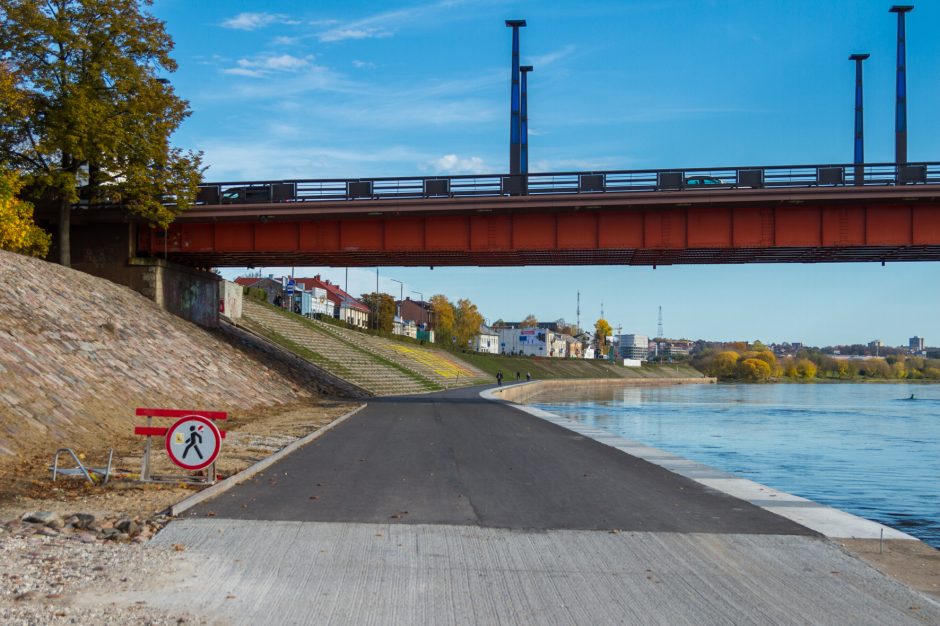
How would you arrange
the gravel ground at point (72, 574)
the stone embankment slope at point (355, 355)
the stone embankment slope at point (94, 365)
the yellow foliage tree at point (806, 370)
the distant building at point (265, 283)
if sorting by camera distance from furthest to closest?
1. the yellow foliage tree at point (806, 370)
2. the distant building at point (265, 283)
3. the stone embankment slope at point (355, 355)
4. the stone embankment slope at point (94, 365)
5. the gravel ground at point (72, 574)

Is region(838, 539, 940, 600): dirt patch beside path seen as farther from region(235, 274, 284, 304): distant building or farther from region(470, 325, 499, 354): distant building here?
region(470, 325, 499, 354): distant building

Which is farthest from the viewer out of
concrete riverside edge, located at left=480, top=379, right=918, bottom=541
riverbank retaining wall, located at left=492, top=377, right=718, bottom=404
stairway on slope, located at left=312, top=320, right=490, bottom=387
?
stairway on slope, located at left=312, top=320, right=490, bottom=387

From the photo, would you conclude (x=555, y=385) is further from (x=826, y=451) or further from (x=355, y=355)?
(x=826, y=451)

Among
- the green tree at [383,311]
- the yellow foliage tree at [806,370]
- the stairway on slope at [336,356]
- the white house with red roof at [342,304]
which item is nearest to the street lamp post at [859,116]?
the stairway on slope at [336,356]

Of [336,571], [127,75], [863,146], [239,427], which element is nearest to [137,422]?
[239,427]

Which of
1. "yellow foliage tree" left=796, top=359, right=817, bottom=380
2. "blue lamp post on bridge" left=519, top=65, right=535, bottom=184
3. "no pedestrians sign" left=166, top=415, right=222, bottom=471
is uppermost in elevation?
"blue lamp post on bridge" left=519, top=65, right=535, bottom=184

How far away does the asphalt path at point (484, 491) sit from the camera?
10.1 meters

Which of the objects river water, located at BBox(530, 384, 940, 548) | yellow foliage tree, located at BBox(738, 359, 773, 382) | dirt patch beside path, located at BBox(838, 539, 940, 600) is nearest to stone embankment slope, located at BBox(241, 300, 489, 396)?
river water, located at BBox(530, 384, 940, 548)

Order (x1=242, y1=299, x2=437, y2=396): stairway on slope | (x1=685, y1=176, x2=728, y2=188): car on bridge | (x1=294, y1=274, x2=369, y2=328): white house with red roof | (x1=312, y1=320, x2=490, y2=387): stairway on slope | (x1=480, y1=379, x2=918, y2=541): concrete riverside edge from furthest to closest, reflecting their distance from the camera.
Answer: (x1=294, y1=274, x2=369, y2=328): white house with red roof → (x1=312, y1=320, x2=490, y2=387): stairway on slope → (x1=242, y1=299, x2=437, y2=396): stairway on slope → (x1=685, y1=176, x2=728, y2=188): car on bridge → (x1=480, y1=379, x2=918, y2=541): concrete riverside edge

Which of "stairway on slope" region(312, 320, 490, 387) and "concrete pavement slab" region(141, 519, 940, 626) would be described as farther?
"stairway on slope" region(312, 320, 490, 387)

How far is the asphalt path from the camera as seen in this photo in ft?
33.1

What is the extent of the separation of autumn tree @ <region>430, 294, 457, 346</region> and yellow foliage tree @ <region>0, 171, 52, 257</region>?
4181 inches

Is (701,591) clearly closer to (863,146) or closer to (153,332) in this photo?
(153,332)

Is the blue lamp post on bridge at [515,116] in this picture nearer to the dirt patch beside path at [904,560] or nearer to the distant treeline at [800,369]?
the dirt patch beside path at [904,560]
